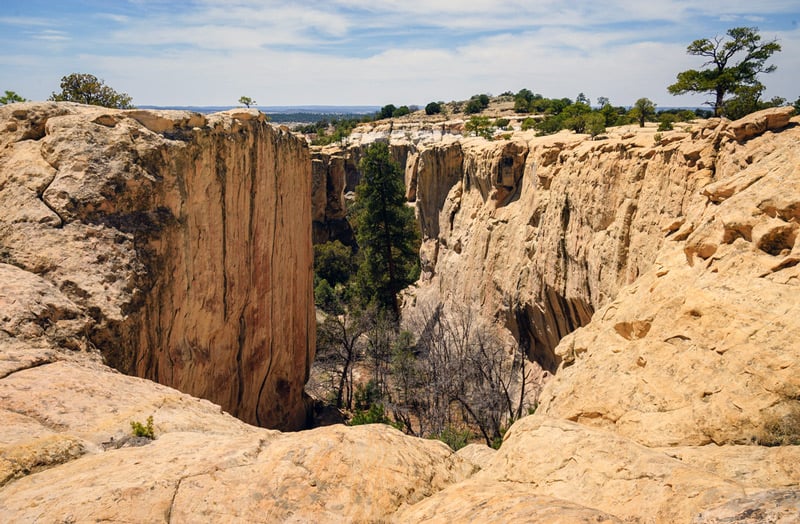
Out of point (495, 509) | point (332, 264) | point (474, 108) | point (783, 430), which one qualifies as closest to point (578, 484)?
point (495, 509)

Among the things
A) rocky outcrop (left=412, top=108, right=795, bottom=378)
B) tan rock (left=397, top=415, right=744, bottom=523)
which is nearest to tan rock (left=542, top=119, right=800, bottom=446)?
rocky outcrop (left=412, top=108, right=795, bottom=378)

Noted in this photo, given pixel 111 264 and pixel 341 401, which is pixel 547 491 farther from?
pixel 341 401

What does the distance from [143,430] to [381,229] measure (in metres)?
29.0

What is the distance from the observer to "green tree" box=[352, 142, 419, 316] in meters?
33.8

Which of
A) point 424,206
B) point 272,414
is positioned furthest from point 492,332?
point 424,206

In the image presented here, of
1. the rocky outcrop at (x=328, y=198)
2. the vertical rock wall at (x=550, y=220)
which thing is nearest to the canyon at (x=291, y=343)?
the vertical rock wall at (x=550, y=220)

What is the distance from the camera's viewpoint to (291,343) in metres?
17.6

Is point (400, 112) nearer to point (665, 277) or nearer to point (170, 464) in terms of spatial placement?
point (665, 277)

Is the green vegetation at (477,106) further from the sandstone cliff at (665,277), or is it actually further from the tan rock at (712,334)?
the tan rock at (712,334)

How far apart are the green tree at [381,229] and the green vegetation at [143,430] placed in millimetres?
27528

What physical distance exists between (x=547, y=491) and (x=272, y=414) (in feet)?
41.2

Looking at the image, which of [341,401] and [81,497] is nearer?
[81,497]

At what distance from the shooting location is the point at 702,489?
4574mm

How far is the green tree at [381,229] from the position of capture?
33.8 m
